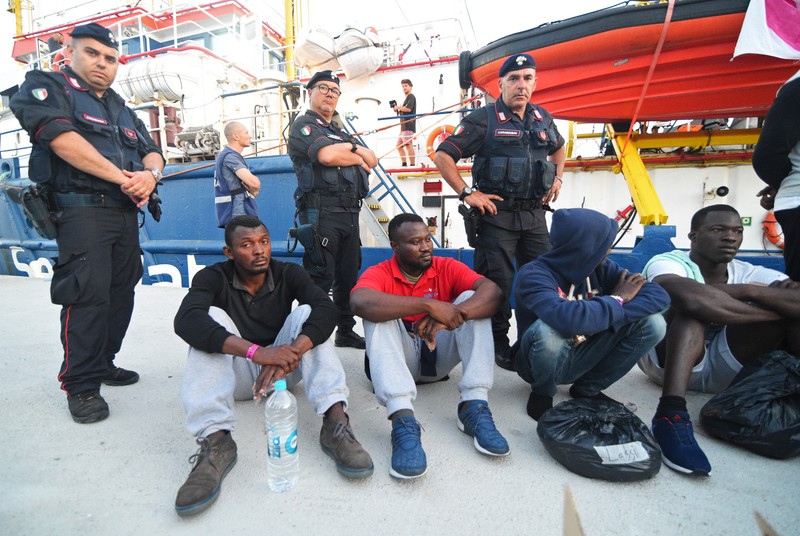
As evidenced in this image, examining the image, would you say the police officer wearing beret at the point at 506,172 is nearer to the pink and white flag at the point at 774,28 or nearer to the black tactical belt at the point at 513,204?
the black tactical belt at the point at 513,204

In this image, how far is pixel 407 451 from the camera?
1553 mm

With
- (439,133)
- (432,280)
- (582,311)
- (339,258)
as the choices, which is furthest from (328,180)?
(439,133)

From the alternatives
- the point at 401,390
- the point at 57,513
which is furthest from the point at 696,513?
the point at 57,513

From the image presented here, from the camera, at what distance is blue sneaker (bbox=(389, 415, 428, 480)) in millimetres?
1495

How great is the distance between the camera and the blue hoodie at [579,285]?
1.68m

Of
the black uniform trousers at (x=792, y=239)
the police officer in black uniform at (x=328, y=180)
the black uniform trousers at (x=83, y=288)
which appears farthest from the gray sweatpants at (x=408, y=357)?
the black uniform trousers at (x=792, y=239)

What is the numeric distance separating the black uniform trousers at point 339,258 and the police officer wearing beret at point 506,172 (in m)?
0.79

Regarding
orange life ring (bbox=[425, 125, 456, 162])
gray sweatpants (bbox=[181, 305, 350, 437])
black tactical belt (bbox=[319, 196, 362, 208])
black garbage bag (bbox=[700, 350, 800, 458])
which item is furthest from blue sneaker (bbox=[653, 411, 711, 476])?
orange life ring (bbox=[425, 125, 456, 162])

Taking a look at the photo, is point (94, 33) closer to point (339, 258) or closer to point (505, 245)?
point (339, 258)

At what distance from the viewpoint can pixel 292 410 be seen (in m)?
1.68

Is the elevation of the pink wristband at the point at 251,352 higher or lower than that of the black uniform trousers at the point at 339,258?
lower

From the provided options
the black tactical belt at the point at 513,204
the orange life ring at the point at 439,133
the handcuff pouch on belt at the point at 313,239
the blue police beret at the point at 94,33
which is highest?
the orange life ring at the point at 439,133

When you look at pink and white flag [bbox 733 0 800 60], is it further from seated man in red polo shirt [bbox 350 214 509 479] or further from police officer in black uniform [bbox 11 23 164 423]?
police officer in black uniform [bbox 11 23 164 423]

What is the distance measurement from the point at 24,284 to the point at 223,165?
496cm
